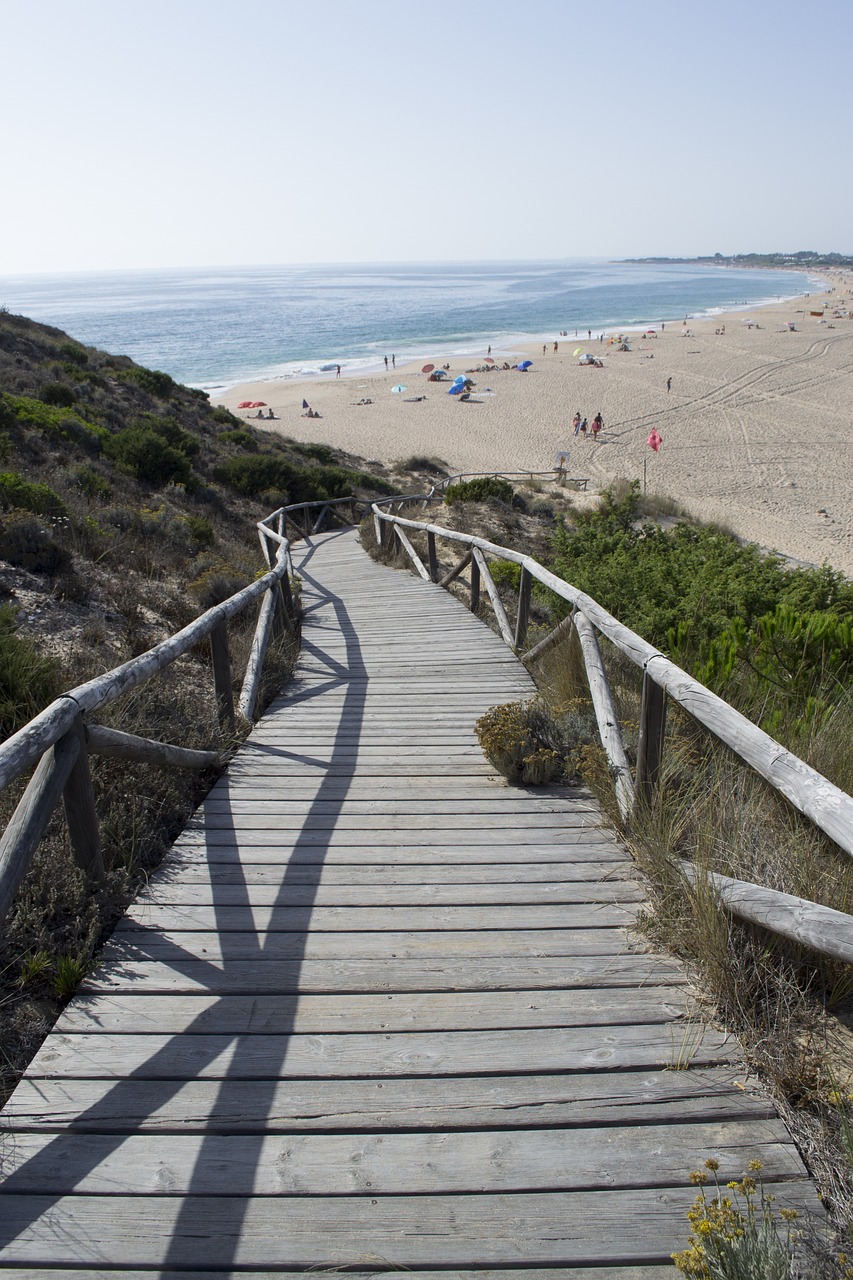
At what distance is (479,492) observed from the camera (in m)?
18.1

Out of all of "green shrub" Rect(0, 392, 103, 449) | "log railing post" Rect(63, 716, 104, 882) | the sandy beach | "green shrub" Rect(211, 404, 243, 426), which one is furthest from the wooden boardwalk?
"green shrub" Rect(211, 404, 243, 426)

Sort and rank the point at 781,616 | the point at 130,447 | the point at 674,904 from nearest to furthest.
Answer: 1. the point at 674,904
2. the point at 781,616
3. the point at 130,447

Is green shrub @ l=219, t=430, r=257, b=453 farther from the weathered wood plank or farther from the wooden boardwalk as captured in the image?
the weathered wood plank

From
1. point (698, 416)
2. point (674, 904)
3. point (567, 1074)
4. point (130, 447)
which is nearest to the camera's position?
point (567, 1074)

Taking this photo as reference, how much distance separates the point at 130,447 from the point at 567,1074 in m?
13.6

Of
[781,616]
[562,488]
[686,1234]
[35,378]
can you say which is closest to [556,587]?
[781,616]

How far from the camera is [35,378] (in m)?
17.2

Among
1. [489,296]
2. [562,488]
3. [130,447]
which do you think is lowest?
[562,488]

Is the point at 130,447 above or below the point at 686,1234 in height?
above

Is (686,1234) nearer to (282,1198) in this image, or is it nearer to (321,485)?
(282,1198)

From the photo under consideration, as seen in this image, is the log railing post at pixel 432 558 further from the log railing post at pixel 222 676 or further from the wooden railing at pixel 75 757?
the wooden railing at pixel 75 757

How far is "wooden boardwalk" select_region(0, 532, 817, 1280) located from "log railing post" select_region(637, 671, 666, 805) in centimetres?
39

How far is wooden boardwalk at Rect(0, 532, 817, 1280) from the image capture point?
1.84m

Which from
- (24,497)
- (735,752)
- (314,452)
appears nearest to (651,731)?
(735,752)
